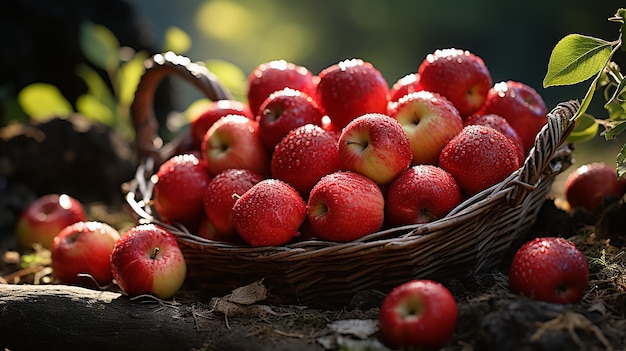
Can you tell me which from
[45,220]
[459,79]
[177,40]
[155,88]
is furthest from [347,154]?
[177,40]

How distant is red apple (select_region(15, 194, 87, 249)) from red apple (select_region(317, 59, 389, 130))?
4.00 feet

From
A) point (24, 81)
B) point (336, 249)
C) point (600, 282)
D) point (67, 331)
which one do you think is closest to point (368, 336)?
point (336, 249)

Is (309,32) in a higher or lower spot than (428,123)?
higher

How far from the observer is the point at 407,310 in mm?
1427

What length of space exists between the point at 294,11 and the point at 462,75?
3.58 m

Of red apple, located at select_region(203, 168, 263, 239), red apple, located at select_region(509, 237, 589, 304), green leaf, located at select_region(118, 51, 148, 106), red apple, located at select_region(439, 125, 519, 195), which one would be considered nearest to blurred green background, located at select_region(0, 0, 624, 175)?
green leaf, located at select_region(118, 51, 148, 106)

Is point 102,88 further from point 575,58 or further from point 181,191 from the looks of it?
point 575,58

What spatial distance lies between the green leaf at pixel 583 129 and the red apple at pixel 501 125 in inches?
8.3

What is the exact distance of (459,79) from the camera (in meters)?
1.92

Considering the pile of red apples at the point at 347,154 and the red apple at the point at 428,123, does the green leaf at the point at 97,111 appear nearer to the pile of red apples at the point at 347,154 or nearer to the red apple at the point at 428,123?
the pile of red apples at the point at 347,154

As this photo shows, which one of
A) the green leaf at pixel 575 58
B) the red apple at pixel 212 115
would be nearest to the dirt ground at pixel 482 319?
the green leaf at pixel 575 58

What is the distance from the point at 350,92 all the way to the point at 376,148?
1.01ft

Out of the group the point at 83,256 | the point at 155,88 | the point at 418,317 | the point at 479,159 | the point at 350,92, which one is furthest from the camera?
the point at 155,88

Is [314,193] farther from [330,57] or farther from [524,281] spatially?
[330,57]
